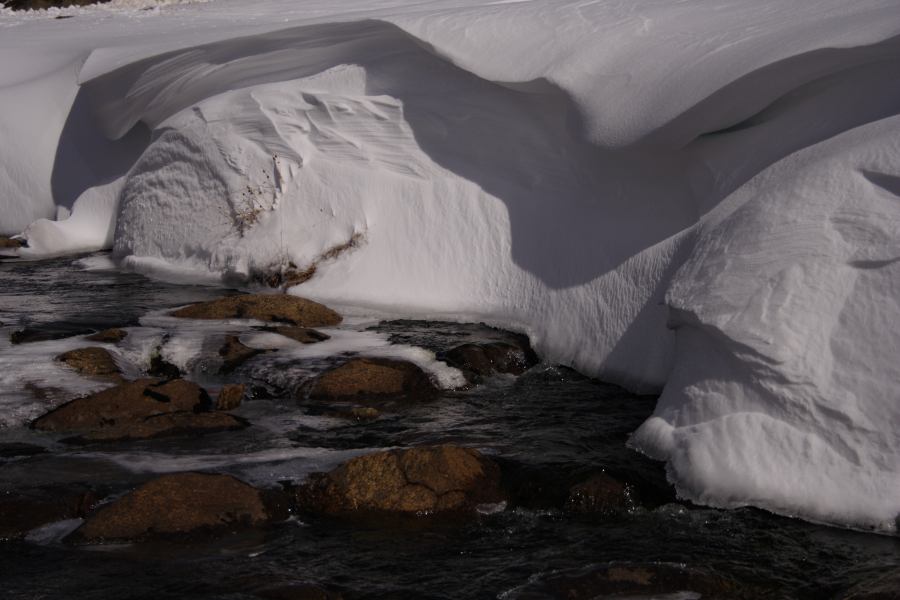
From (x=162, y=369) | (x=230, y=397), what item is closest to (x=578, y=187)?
(x=230, y=397)

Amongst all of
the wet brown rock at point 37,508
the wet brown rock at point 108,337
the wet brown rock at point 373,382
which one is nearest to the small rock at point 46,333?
the wet brown rock at point 108,337

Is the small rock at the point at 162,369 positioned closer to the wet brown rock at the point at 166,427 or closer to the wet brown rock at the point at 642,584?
the wet brown rock at the point at 166,427

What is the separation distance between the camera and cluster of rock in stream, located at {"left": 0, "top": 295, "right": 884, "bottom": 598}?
14.3ft

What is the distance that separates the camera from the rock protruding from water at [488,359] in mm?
7105

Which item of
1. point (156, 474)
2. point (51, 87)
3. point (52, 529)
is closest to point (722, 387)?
point (156, 474)

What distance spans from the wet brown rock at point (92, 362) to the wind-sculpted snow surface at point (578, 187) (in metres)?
2.06

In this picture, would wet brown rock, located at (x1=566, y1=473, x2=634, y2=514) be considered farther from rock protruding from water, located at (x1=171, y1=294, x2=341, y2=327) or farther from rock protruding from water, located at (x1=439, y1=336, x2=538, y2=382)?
rock protruding from water, located at (x1=171, y1=294, x2=341, y2=327)

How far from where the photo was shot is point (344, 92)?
9266 mm

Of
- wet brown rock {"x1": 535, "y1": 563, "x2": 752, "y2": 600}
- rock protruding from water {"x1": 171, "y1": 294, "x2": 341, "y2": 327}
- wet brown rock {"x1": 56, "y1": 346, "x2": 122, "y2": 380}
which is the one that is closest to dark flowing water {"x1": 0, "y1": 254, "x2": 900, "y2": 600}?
wet brown rock {"x1": 535, "y1": 563, "x2": 752, "y2": 600}

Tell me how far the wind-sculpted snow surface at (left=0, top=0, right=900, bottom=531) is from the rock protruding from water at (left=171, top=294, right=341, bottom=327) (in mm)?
522

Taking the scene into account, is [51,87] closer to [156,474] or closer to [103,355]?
[103,355]

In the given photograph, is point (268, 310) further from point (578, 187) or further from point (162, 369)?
point (578, 187)

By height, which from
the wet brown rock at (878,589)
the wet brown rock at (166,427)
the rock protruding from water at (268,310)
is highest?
the rock protruding from water at (268,310)

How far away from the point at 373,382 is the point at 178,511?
82.6 inches
